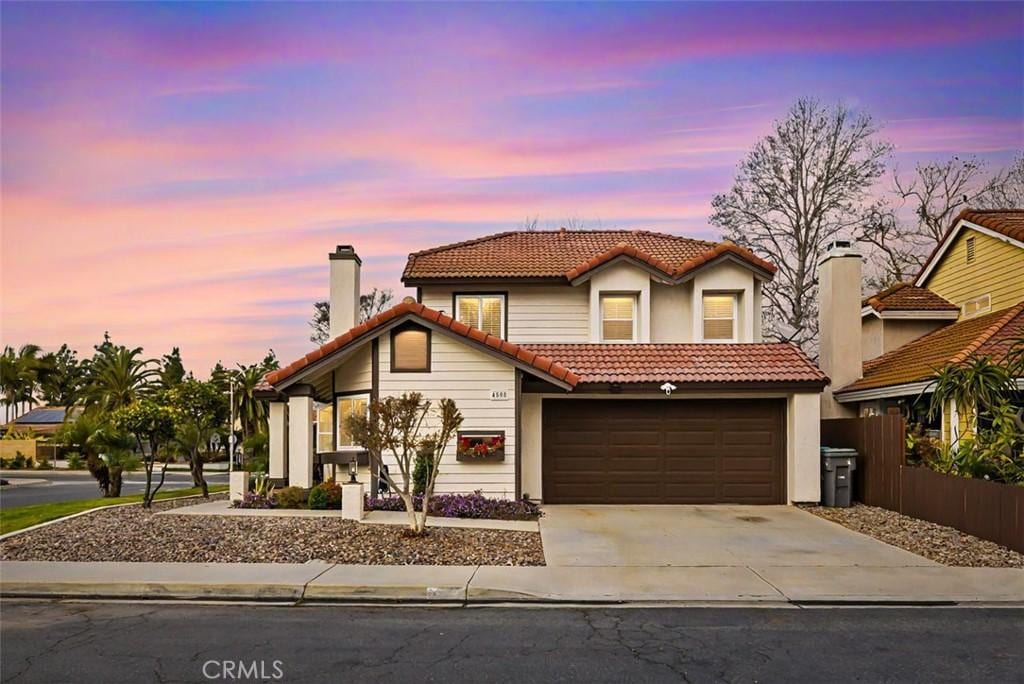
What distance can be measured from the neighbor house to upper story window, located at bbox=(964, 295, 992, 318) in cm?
3

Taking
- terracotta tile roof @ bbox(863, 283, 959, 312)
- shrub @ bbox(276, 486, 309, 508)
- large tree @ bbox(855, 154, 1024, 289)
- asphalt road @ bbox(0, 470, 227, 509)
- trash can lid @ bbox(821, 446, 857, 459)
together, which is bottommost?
asphalt road @ bbox(0, 470, 227, 509)

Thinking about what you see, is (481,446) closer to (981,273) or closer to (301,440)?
(301,440)

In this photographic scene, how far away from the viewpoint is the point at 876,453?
16.5m

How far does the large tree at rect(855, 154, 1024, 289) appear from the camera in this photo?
2998 centimetres

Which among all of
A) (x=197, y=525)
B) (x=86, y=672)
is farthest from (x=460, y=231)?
(x=86, y=672)

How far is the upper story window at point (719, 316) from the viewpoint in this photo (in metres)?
19.3

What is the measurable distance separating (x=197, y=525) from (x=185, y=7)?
32.2 feet

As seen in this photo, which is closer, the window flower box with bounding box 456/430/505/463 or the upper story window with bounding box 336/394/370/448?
the window flower box with bounding box 456/430/505/463

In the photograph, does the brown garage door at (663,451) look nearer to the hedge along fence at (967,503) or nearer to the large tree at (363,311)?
the hedge along fence at (967,503)

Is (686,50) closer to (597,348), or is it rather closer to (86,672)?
(597,348)

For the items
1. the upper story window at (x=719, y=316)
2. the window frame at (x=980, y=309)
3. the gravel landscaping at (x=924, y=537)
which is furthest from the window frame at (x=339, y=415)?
the window frame at (x=980, y=309)

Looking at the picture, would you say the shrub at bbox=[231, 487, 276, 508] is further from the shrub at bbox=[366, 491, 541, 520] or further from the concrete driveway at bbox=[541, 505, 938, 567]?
the concrete driveway at bbox=[541, 505, 938, 567]

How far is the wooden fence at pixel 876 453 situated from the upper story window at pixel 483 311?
27.9 ft

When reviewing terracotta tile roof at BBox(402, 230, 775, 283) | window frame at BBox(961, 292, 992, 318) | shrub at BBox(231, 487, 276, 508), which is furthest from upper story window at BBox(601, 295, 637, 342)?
window frame at BBox(961, 292, 992, 318)
